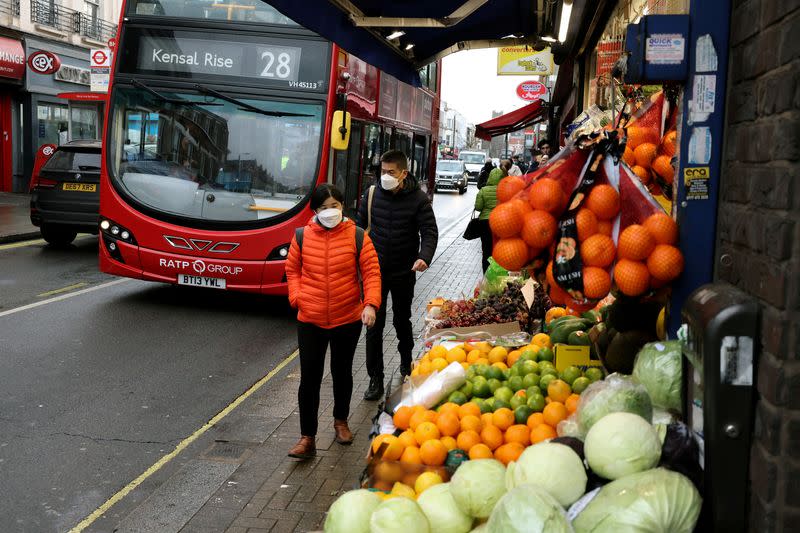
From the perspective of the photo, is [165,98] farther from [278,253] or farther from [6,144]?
[6,144]

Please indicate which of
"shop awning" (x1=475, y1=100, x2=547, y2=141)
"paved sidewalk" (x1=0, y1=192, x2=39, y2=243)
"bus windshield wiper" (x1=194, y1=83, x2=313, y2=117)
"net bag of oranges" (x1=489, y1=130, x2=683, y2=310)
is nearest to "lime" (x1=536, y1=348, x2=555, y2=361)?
"net bag of oranges" (x1=489, y1=130, x2=683, y2=310)

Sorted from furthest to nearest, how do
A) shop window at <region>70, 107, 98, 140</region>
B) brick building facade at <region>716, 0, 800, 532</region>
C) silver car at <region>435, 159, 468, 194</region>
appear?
silver car at <region>435, 159, 468, 194</region>
shop window at <region>70, 107, 98, 140</region>
brick building facade at <region>716, 0, 800, 532</region>

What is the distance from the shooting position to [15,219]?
20.1 meters

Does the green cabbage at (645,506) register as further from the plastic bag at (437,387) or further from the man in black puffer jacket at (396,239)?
the man in black puffer jacket at (396,239)

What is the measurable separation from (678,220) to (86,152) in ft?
45.6

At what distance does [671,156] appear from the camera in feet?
14.3

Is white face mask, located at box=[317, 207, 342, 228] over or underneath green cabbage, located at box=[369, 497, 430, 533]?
over

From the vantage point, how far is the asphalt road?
17.6 ft

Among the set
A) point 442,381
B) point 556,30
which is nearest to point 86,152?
point 556,30

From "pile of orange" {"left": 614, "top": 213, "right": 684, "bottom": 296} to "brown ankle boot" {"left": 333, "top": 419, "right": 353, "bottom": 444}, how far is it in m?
3.05

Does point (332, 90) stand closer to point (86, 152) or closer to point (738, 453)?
point (86, 152)

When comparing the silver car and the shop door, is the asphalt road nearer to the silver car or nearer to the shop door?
the shop door

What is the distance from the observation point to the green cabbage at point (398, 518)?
9.30ft

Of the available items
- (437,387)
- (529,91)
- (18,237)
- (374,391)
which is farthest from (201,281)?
(529,91)
